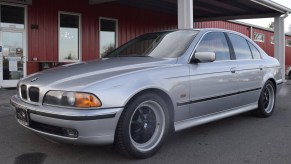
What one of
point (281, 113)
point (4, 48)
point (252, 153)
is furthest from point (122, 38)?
point (252, 153)

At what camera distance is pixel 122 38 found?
551 inches

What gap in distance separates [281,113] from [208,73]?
2918mm

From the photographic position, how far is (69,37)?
12172mm

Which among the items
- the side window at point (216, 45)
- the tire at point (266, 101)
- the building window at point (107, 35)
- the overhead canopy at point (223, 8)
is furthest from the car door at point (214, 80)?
the building window at point (107, 35)

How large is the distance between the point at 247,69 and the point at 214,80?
3.59 feet

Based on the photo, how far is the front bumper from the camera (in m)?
3.34

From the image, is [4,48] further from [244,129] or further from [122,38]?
[244,129]

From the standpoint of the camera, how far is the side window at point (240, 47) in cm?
550

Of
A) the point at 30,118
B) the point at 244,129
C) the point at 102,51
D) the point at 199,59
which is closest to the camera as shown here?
the point at 30,118

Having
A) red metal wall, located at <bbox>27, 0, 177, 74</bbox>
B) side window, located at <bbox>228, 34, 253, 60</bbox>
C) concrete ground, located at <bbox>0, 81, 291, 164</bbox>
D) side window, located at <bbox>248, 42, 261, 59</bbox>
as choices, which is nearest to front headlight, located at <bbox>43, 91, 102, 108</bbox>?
concrete ground, located at <bbox>0, 81, 291, 164</bbox>

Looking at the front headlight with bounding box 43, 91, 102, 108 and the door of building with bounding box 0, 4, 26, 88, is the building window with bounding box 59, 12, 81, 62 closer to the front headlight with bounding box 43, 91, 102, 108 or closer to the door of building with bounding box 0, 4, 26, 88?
the door of building with bounding box 0, 4, 26, 88

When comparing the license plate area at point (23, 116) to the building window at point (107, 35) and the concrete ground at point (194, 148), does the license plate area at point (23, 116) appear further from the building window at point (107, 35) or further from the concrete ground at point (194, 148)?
the building window at point (107, 35)

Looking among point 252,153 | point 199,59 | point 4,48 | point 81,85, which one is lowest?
point 252,153

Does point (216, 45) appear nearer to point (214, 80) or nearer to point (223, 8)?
point (214, 80)
